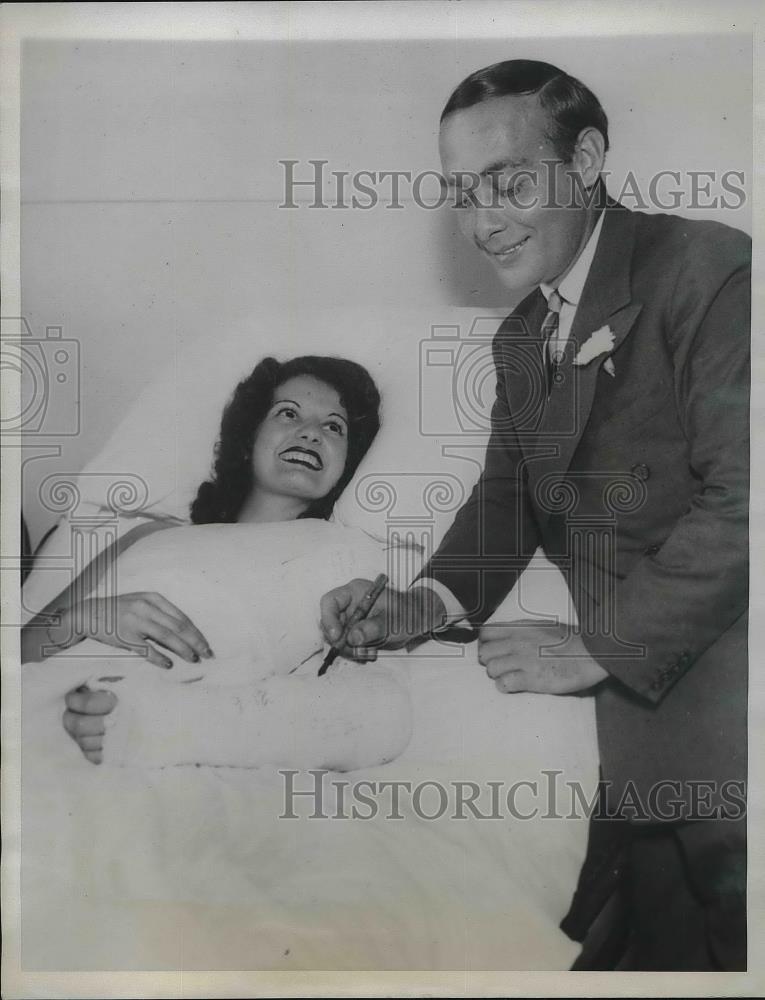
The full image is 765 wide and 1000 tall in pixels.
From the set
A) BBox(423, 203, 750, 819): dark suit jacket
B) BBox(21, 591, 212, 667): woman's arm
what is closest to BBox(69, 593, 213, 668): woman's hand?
BBox(21, 591, 212, 667): woman's arm

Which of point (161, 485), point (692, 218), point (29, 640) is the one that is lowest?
point (29, 640)

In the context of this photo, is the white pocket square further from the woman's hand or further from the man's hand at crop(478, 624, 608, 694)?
the woman's hand

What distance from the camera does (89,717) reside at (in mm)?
2496

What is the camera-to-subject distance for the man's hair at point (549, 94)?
8.05 feet

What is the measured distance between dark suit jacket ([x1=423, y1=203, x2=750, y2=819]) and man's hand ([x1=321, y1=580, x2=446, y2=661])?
0.08 m

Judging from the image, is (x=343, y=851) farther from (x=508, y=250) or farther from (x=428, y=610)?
(x=508, y=250)

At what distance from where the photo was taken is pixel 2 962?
2.58 metres

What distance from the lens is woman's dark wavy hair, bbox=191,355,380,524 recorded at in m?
2.48

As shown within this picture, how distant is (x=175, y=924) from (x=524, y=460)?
4.45 feet

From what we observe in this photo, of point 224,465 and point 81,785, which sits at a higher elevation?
point 224,465

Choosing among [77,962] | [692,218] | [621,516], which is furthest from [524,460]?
[77,962]

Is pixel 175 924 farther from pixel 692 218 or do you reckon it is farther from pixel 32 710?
pixel 692 218

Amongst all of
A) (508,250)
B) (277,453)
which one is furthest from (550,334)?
(277,453)

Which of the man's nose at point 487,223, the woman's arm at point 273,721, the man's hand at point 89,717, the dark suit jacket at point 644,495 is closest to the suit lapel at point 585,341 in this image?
the dark suit jacket at point 644,495
